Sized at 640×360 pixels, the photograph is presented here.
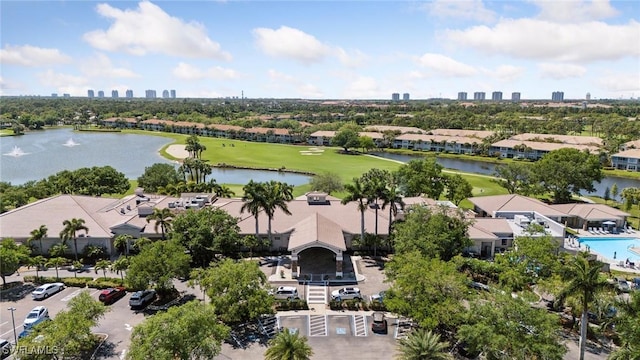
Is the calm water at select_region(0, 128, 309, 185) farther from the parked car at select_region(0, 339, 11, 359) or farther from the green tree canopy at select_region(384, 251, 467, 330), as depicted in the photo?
the parked car at select_region(0, 339, 11, 359)

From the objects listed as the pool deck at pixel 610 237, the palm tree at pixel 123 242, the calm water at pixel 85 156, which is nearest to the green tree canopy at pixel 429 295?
the pool deck at pixel 610 237

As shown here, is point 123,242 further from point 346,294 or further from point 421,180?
point 421,180

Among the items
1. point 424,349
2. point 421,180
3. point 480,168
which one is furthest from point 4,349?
point 480,168

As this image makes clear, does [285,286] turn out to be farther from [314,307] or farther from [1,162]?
[1,162]

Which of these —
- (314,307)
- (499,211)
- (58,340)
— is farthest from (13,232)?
(499,211)

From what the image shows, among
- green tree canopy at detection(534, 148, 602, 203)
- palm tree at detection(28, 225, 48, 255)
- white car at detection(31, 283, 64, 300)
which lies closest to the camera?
white car at detection(31, 283, 64, 300)

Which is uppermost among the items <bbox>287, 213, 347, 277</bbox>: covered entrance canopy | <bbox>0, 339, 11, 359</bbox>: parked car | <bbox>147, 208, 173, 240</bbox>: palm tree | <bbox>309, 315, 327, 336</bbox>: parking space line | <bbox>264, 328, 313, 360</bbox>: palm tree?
<bbox>147, 208, 173, 240</bbox>: palm tree

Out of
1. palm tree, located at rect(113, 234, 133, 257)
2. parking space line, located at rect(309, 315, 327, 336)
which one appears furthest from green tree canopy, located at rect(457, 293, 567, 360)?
palm tree, located at rect(113, 234, 133, 257)
